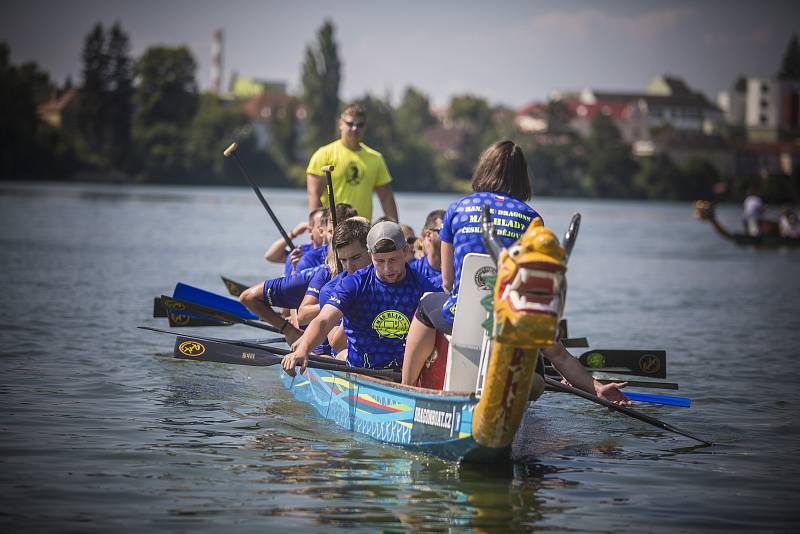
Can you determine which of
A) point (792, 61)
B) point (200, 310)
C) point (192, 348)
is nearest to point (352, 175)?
point (200, 310)

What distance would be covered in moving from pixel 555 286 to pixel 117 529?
263 centimetres

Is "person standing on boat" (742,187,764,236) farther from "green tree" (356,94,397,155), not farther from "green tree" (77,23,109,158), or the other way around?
"green tree" (356,94,397,155)

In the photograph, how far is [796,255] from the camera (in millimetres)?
38062

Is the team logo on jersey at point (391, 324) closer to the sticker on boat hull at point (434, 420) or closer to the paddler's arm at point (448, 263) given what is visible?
the paddler's arm at point (448, 263)

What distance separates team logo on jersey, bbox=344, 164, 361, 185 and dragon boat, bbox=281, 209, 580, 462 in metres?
3.75

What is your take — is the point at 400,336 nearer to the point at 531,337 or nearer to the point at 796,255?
the point at 531,337

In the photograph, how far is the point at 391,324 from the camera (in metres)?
8.19

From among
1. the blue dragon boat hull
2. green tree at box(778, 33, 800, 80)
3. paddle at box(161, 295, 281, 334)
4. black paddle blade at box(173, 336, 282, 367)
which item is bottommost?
the blue dragon boat hull

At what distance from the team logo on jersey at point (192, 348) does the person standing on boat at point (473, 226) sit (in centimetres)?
242

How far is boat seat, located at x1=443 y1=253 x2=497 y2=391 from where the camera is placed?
23.1ft

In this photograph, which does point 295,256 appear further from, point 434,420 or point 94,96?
point 94,96

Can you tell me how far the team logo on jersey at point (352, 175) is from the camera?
39.4ft

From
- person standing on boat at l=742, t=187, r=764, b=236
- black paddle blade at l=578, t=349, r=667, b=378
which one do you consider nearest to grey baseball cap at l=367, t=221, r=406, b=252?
black paddle blade at l=578, t=349, r=667, b=378

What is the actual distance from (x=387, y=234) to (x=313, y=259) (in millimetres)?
2892
